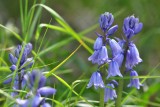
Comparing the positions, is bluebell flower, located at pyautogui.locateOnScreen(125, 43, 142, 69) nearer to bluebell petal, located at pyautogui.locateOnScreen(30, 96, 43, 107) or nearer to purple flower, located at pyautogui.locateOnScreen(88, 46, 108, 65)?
purple flower, located at pyautogui.locateOnScreen(88, 46, 108, 65)

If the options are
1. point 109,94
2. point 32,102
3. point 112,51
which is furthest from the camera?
point 109,94

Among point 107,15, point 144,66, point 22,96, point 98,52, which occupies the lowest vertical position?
point 22,96

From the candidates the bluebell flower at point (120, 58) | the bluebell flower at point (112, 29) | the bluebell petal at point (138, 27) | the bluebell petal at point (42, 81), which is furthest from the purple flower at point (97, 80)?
the bluebell petal at point (42, 81)

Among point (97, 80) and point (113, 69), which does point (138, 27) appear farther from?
point (97, 80)

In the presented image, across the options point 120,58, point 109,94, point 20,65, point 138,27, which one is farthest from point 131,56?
point 20,65

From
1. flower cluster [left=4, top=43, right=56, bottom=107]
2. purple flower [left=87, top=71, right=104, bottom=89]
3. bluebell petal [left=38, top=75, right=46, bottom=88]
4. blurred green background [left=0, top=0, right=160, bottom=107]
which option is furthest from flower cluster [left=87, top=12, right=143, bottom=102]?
blurred green background [left=0, top=0, right=160, bottom=107]

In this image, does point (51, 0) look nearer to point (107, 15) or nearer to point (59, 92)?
point (59, 92)

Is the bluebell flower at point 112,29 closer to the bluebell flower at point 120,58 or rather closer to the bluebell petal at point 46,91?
the bluebell flower at point 120,58

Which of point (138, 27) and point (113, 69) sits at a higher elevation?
point (138, 27)

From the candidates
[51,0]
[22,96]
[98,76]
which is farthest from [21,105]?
[51,0]
